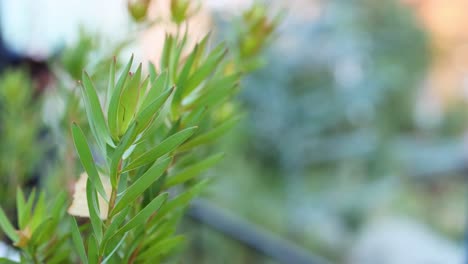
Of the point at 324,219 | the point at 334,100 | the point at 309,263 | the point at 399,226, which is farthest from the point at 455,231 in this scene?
the point at 309,263

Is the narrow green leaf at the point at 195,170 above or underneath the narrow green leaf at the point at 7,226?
above

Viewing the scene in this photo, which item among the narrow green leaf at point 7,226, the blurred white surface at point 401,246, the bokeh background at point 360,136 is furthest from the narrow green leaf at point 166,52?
the blurred white surface at point 401,246

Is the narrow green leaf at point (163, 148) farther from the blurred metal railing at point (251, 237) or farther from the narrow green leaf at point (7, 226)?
the blurred metal railing at point (251, 237)

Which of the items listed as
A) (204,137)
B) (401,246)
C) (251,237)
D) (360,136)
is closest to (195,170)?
(204,137)

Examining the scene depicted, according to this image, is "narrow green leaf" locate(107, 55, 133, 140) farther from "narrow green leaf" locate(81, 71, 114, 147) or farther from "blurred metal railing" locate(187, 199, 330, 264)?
"blurred metal railing" locate(187, 199, 330, 264)

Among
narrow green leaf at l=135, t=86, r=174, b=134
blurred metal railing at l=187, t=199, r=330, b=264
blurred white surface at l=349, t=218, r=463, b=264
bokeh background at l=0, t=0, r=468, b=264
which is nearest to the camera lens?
narrow green leaf at l=135, t=86, r=174, b=134

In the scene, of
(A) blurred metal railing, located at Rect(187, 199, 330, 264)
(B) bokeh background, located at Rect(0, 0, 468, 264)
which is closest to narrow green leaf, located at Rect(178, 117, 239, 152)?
(A) blurred metal railing, located at Rect(187, 199, 330, 264)

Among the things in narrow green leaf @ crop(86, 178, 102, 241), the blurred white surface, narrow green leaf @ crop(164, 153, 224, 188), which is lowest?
narrow green leaf @ crop(86, 178, 102, 241)
